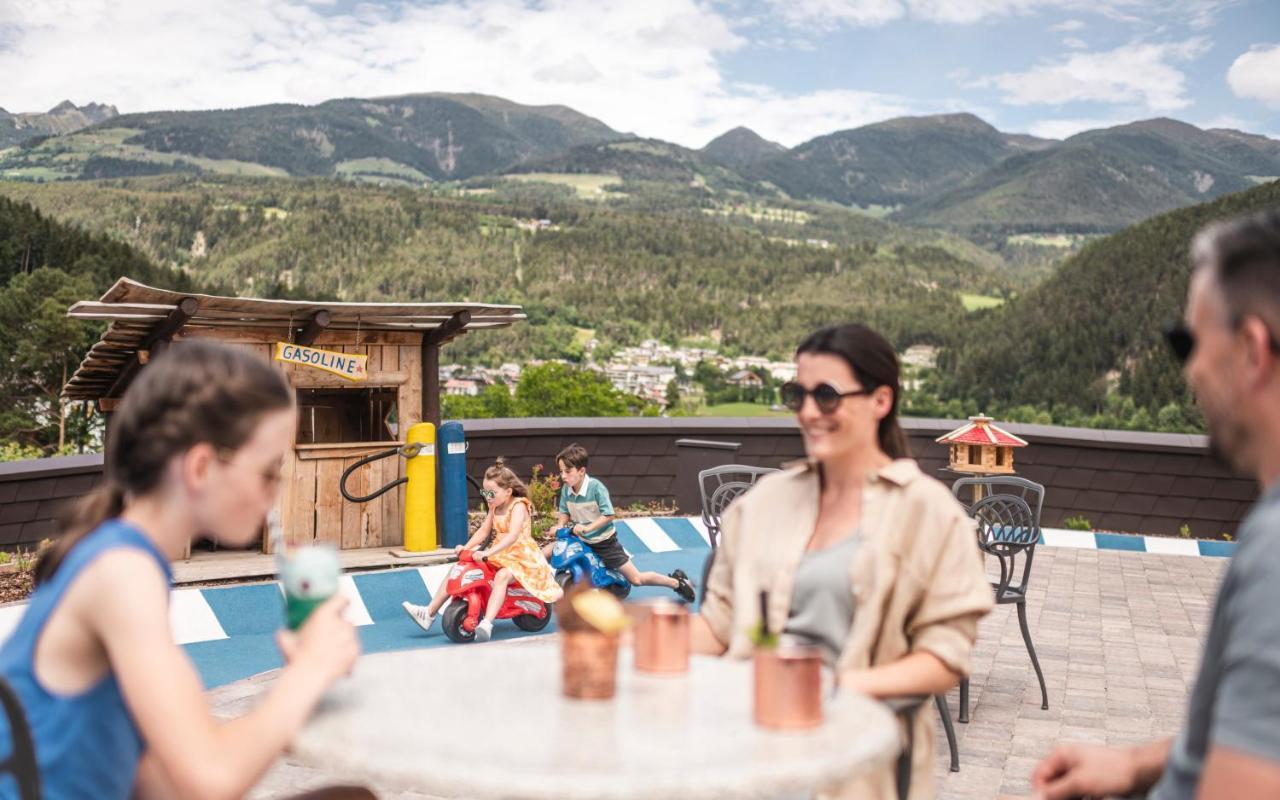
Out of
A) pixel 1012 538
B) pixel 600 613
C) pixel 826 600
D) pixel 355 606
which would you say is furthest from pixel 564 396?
pixel 600 613

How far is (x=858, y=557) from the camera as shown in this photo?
2.39 metres

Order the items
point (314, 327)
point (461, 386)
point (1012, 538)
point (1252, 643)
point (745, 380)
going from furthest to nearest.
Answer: point (745, 380) < point (461, 386) < point (314, 327) < point (1012, 538) < point (1252, 643)

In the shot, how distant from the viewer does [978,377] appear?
59656mm

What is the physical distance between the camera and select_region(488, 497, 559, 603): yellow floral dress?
695 cm

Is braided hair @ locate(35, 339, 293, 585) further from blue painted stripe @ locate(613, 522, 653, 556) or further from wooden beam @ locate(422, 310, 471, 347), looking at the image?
blue painted stripe @ locate(613, 522, 653, 556)

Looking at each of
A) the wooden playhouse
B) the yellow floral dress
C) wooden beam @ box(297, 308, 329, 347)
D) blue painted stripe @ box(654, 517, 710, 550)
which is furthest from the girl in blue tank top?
blue painted stripe @ box(654, 517, 710, 550)

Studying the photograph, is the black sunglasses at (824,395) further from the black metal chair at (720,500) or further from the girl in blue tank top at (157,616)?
the black metal chair at (720,500)

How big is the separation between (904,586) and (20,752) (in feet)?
5.11

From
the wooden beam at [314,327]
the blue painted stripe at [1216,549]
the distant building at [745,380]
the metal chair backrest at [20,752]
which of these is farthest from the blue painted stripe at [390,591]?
the distant building at [745,380]

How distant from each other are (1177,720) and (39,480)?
7.47m

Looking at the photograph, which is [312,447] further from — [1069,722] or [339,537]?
[1069,722]

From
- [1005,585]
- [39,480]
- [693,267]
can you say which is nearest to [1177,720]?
[1005,585]

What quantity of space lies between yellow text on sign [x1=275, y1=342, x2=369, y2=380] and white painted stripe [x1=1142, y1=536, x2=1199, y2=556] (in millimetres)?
7045

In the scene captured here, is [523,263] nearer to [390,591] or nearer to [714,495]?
[390,591]
